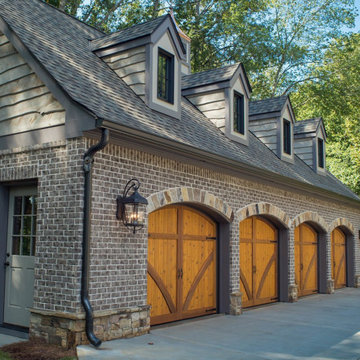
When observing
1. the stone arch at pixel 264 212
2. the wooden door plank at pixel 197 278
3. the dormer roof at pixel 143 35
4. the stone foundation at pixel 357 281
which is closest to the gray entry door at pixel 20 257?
the wooden door plank at pixel 197 278

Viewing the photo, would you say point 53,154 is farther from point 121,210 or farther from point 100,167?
point 121,210

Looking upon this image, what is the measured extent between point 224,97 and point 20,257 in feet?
21.0

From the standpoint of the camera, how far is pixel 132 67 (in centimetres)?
952

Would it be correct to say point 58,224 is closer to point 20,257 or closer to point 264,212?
point 20,257

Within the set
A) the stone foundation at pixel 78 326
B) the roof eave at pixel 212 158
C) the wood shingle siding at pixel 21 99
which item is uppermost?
the wood shingle siding at pixel 21 99

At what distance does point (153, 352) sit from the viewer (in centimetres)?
646

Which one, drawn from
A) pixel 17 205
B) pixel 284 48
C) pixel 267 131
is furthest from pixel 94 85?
pixel 284 48

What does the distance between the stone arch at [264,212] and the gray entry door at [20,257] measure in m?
4.65

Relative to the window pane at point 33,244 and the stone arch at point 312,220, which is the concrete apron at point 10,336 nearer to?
the window pane at point 33,244

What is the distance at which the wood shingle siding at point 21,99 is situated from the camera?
24.7 feet

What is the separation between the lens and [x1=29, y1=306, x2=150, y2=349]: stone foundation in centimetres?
655

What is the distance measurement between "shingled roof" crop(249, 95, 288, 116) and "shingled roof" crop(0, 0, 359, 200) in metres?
2.95

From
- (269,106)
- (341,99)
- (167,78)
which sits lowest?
(167,78)

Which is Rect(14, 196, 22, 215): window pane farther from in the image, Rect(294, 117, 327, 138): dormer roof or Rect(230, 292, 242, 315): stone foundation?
Rect(294, 117, 327, 138): dormer roof
